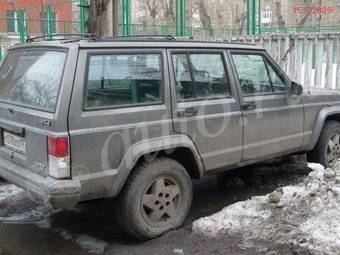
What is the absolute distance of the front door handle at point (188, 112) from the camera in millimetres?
5090

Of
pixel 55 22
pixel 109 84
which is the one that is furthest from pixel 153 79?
pixel 55 22

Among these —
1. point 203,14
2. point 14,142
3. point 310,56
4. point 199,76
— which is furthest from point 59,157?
point 203,14

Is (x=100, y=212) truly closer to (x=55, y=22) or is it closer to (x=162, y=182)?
(x=162, y=182)

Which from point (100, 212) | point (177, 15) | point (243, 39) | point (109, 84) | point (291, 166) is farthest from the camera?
point (177, 15)

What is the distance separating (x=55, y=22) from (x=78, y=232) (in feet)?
43.2

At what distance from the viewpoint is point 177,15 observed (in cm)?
1669

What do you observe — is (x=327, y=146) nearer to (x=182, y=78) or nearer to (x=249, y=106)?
(x=249, y=106)

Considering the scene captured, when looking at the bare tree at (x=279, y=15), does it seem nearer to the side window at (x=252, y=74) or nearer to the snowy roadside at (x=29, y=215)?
the side window at (x=252, y=74)

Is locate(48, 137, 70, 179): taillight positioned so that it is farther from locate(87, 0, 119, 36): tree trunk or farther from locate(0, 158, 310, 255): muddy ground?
locate(87, 0, 119, 36): tree trunk

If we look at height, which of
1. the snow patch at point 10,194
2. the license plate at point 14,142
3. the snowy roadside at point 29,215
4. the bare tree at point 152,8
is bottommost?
the snowy roadside at point 29,215

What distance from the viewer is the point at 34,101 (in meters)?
4.76

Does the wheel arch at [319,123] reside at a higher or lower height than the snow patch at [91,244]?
higher

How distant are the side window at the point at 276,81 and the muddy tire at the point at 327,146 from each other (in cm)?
101

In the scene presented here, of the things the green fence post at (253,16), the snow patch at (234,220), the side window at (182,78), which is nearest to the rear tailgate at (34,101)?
the side window at (182,78)
